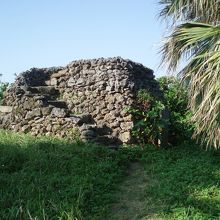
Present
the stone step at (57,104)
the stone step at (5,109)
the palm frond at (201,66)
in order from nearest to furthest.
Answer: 1. the palm frond at (201,66)
2. the stone step at (57,104)
3. the stone step at (5,109)

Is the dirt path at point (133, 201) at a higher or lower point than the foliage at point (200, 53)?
lower

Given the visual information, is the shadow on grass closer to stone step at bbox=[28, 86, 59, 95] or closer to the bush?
the bush

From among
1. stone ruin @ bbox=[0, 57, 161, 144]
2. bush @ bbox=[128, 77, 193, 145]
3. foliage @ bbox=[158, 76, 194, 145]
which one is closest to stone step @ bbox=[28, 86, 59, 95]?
stone ruin @ bbox=[0, 57, 161, 144]

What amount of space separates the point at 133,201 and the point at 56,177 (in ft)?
4.89

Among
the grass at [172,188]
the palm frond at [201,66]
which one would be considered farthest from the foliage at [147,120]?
the palm frond at [201,66]

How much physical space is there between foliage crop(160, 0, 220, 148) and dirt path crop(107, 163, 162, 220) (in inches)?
59.5

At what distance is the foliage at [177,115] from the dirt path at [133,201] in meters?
2.63

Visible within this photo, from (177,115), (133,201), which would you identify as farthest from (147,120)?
(133,201)

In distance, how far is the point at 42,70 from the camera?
50.2 feet

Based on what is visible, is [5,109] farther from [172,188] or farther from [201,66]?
[201,66]

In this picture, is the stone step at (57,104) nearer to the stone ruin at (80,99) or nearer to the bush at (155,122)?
the stone ruin at (80,99)

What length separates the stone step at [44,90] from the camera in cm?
1382

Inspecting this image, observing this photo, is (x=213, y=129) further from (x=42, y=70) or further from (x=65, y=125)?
(x=42, y=70)

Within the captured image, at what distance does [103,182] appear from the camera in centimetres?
824
